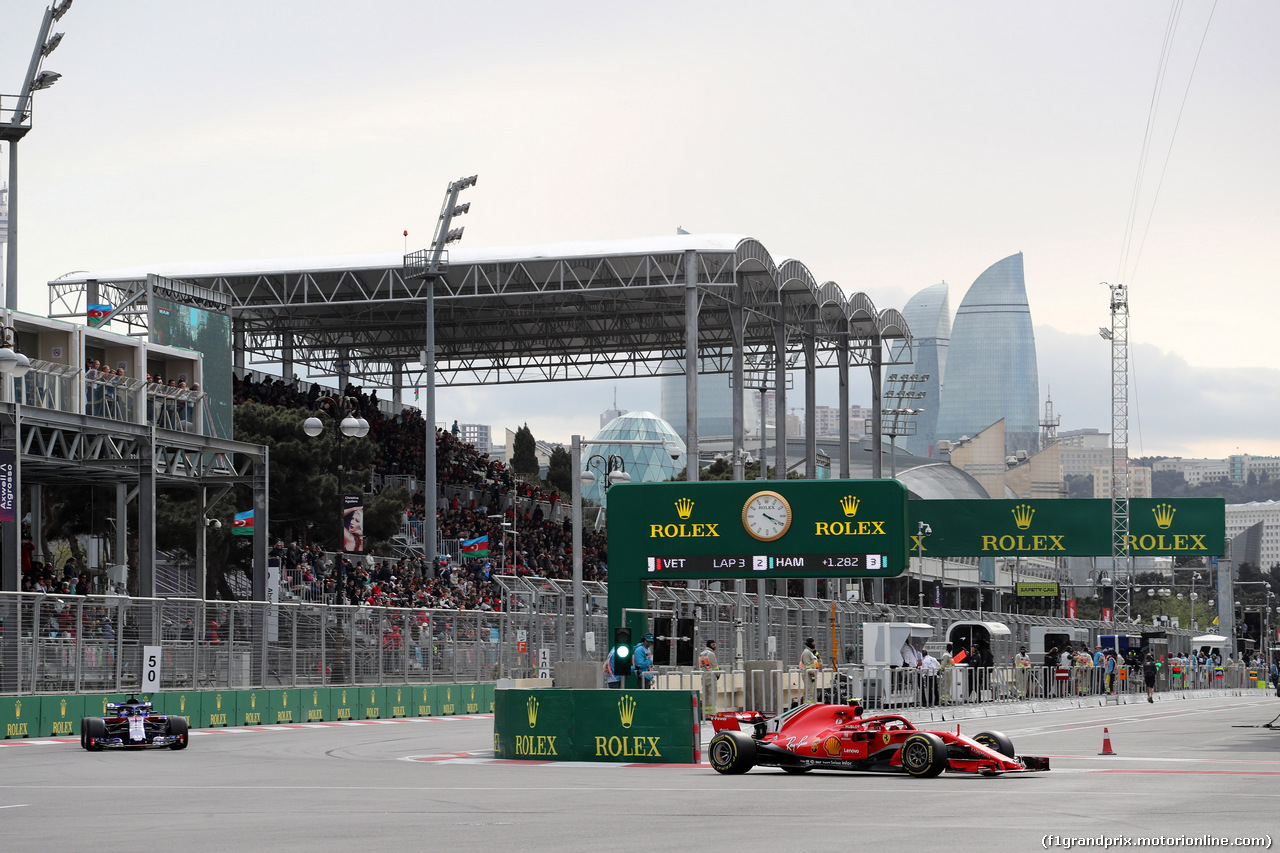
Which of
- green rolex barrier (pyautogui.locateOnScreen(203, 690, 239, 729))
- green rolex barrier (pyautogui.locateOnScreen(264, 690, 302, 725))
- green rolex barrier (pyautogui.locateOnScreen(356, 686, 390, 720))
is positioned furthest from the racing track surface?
green rolex barrier (pyautogui.locateOnScreen(356, 686, 390, 720))

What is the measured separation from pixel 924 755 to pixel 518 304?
48.2 meters

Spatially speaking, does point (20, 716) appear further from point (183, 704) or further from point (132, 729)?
point (183, 704)

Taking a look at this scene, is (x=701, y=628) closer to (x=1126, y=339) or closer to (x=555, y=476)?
(x=1126, y=339)

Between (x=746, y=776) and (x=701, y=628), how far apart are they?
2293 centimetres

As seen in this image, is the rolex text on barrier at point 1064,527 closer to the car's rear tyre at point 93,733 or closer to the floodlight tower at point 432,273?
the floodlight tower at point 432,273

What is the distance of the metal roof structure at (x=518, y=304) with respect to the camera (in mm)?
57031

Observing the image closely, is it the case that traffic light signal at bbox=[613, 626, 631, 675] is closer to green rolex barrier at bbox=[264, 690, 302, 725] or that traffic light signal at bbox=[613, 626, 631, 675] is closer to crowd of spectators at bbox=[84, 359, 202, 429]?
green rolex barrier at bbox=[264, 690, 302, 725]

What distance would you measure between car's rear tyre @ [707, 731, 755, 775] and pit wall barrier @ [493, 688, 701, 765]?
1918 millimetres

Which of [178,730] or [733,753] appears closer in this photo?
[733,753]

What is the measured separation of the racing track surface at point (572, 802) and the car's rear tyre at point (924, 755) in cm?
30

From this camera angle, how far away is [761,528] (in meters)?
34.0

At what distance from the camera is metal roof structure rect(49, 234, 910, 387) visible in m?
57.0

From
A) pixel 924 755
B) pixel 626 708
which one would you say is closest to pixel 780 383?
Result: pixel 626 708

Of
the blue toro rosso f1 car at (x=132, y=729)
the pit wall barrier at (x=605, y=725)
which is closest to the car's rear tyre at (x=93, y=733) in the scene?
the blue toro rosso f1 car at (x=132, y=729)
